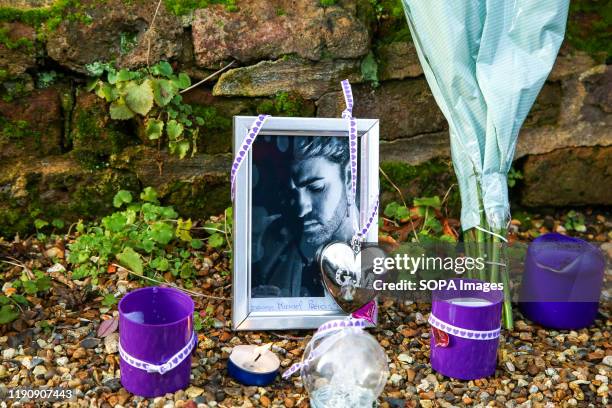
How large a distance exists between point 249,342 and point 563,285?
0.88m

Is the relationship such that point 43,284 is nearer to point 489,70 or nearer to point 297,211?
point 297,211

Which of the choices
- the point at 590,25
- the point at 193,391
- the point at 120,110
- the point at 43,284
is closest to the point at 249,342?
the point at 193,391

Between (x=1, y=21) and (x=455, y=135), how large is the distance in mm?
1330

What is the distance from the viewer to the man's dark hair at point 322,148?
6.81 feet

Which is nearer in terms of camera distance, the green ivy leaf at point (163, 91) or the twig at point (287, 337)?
the twig at point (287, 337)

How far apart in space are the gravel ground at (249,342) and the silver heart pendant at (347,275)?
0.14m

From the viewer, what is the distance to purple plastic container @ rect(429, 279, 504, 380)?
6.20 feet

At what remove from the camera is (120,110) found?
7.62 feet

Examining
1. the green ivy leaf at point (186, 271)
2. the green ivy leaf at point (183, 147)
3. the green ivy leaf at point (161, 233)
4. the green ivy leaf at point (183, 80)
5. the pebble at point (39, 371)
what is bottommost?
the pebble at point (39, 371)

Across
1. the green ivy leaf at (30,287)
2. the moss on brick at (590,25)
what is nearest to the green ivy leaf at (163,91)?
the green ivy leaf at (30,287)

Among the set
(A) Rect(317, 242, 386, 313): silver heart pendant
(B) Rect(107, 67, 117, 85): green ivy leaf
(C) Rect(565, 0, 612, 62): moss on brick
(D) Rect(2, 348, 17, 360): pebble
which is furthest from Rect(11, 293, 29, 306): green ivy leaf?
(C) Rect(565, 0, 612, 62): moss on brick

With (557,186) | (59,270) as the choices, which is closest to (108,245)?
(59,270)

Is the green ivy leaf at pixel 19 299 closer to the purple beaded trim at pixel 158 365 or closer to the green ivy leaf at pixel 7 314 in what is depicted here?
the green ivy leaf at pixel 7 314

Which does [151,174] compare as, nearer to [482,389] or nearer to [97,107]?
[97,107]
